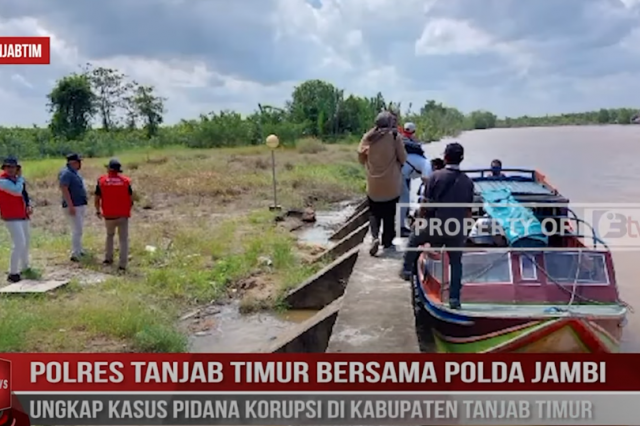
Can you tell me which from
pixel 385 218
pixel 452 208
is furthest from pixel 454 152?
pixel 385 218

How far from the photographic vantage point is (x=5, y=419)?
143 inches

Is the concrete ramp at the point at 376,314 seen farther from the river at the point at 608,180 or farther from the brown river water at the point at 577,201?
the river at the point at 608,180

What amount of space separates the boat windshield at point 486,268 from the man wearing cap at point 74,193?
17.8ft

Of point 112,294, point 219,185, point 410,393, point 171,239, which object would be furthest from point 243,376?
point 219,185

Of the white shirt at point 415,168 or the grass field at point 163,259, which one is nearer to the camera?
the grass field at point 163,259

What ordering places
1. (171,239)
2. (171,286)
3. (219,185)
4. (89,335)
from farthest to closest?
(219,185) < (171,239) < (171,286) < (89,335)

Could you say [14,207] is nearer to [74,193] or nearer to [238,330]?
[74,193]

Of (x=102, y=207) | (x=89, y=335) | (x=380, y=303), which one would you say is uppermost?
(x=102, y=207)

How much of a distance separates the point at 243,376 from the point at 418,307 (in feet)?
7.40

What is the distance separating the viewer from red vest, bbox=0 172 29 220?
721cm

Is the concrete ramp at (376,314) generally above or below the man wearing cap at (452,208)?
below

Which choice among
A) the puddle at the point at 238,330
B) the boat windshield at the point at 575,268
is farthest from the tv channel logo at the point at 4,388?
the boat windshield at the point at 575,268

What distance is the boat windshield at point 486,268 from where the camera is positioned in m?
5.59

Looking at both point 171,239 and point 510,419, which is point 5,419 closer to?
point 510,419
